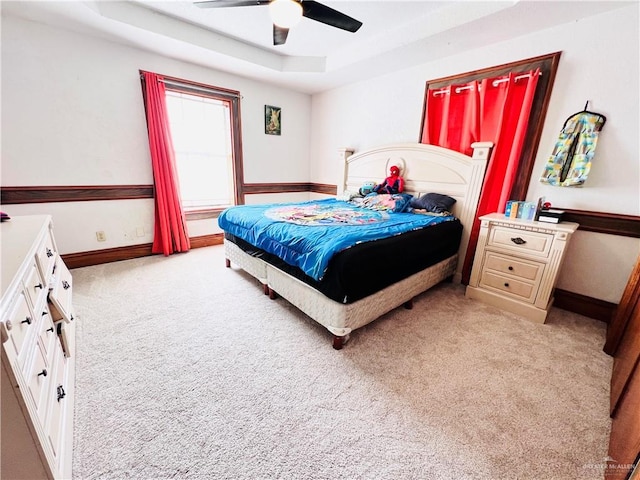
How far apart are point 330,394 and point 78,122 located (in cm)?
356

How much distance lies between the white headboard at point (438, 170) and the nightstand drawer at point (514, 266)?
43 cm

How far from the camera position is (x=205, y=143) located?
369cm

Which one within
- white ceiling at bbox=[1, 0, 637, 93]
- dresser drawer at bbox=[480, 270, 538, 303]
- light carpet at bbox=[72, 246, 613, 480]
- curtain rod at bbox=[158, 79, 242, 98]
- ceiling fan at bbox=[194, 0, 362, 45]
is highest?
white ceiling at bbox=[1, 0, 637, 93]

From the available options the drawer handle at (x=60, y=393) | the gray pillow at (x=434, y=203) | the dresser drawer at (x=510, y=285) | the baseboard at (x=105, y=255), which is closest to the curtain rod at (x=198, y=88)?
the baseboard at (x=105, y=255)

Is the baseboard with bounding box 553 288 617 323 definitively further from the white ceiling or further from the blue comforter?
the white ceiling

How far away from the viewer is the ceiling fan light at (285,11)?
5.24ft

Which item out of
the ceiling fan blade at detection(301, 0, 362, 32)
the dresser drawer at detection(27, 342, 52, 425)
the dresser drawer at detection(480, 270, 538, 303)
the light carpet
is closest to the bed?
the light carpet

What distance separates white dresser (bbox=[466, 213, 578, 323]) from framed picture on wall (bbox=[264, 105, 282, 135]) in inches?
131

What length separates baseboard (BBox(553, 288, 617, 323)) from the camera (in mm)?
2145

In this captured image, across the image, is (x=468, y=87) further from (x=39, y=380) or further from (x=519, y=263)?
(x=39, y=380)

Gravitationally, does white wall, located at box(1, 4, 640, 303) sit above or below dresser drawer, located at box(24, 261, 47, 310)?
above

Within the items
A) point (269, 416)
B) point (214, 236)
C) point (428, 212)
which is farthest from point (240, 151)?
point (269, 416)

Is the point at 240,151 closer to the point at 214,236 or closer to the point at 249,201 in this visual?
the point at 249,201

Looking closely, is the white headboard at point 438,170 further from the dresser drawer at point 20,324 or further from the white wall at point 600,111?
the dresser drawer at point 20,324
